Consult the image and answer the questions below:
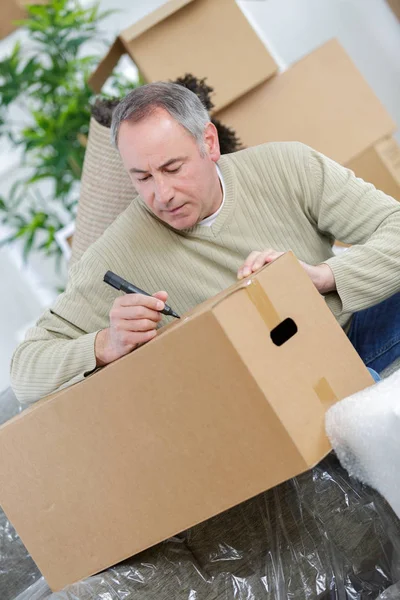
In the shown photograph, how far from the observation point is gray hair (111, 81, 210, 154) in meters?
1.29

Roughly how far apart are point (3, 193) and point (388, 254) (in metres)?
2.37

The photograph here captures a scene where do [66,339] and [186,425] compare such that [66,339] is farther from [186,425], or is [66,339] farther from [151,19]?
[151,19]

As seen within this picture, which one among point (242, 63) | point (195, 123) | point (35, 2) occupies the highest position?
point (35, 2)

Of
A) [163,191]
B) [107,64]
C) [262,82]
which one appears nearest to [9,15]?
[107,64]

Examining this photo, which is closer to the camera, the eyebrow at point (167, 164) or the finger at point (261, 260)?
the finger at point (261, 260)

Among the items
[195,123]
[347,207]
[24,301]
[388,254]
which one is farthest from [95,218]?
[24,301]

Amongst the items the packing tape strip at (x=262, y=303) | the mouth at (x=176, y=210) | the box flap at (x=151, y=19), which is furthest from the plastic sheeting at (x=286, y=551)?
the box flap at (x=151, y=19)

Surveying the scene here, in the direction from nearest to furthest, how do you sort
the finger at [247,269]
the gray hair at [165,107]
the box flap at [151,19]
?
1. the finger at [247,269]
2. the gray hair at [165,107]
3. the box flap at [151,19]

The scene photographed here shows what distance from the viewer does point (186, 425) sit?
937 mm

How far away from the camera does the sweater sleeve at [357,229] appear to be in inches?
48.9

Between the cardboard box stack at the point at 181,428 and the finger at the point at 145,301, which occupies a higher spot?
the finger at the point at 145,301

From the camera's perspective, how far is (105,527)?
1.05 metres

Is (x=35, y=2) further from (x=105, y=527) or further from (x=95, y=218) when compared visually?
(x=105, y=527)

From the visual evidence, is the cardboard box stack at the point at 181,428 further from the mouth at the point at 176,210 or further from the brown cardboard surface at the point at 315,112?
the brown cardboard surface at the point at 315,112
